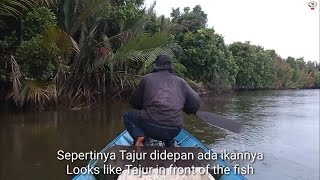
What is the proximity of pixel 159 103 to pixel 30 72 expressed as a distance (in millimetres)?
8070

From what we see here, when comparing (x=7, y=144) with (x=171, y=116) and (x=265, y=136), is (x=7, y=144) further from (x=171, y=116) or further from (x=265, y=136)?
(x=265, y=136)

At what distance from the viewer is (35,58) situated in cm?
1076

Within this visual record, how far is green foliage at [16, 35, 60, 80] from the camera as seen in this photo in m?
10.6

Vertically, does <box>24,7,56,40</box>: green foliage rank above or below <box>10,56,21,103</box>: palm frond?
above

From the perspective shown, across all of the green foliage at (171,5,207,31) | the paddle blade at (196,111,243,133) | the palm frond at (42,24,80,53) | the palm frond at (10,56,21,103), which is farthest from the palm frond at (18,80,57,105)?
the green foliage at (171,5,207,31)

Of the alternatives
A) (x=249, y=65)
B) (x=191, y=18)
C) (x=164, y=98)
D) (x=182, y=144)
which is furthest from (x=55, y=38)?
(x=249, y=65)

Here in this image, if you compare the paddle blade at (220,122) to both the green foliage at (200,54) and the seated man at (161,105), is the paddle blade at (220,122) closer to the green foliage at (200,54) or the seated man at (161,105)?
the seated man at (161,105)

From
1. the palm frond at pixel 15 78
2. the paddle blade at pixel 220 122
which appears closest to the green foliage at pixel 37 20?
the palm frond at pixel 15 78

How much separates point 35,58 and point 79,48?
3.24 metres

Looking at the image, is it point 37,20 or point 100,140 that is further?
point 37,20

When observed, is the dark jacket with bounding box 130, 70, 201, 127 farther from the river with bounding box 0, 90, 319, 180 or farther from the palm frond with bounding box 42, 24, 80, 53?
the palm frond with bounding box 42, 24, 80, 53

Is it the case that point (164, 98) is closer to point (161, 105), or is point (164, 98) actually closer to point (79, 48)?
point (161, 105)

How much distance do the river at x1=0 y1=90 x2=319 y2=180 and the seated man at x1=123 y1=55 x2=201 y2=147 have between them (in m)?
2.03

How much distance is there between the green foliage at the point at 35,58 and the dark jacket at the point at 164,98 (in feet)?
24.7
